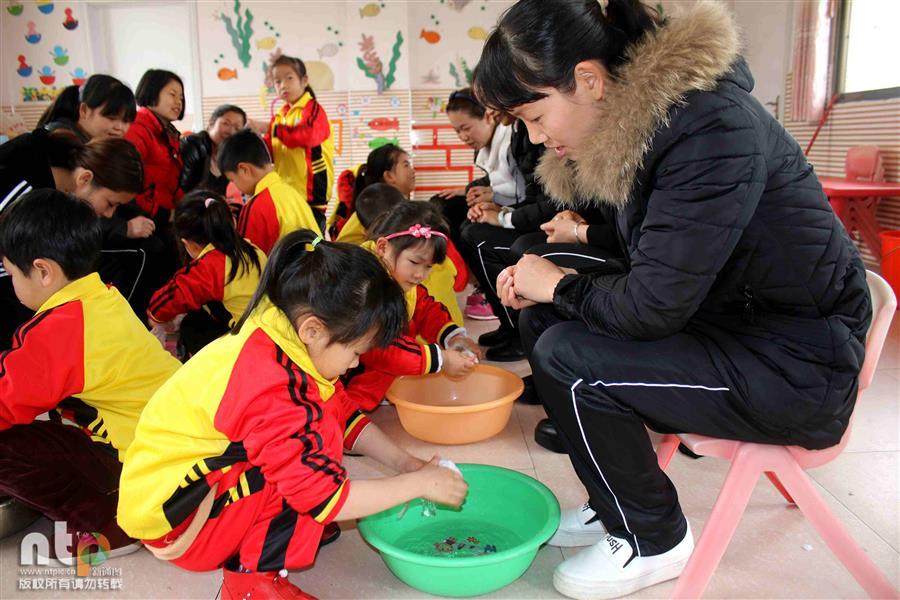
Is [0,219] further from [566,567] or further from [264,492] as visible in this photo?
[566,567]

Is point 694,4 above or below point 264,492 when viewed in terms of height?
above

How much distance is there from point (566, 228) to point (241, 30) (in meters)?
5.38

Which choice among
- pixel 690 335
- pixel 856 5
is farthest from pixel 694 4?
pixel 856 5

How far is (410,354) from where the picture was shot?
1.90m

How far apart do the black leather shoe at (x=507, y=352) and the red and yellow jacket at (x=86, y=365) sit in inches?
59.3

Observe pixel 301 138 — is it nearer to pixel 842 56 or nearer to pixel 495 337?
pixel 495 337

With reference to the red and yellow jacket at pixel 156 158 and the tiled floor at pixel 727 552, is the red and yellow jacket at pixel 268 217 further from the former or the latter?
the tiled floor at pixel 727 552

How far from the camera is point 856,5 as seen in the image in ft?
14.5

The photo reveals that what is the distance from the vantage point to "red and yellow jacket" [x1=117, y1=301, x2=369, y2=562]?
1140 mm

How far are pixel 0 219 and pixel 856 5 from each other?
4.99m

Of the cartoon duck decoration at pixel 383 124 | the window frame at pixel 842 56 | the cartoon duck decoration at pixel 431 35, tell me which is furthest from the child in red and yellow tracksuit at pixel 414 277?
the cartoon duck decoration at pixel 431 35

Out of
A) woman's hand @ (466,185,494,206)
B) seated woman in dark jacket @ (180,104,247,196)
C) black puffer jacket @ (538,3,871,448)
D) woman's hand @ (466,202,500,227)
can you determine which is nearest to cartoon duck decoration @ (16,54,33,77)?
seated woman in dark jacket @ (180,104,247,196)

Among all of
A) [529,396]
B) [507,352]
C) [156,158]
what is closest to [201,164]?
[156,158]

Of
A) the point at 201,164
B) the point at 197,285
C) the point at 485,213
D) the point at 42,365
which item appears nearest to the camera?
the point at 42,365
